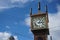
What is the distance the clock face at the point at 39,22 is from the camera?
125 feet

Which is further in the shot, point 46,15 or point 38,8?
point 38,8

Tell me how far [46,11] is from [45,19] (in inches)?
84.7

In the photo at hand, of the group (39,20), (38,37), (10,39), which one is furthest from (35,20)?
(10,39)

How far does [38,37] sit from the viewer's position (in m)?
39.2

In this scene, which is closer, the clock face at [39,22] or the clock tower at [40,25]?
the clock tower at [40,25]

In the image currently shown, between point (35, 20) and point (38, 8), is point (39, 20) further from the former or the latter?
point (38, 8)

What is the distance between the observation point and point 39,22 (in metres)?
38.4

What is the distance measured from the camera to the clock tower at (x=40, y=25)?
124ft

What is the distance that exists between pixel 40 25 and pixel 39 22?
0.71 meters

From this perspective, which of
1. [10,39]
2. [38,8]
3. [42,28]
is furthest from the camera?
[10,39]

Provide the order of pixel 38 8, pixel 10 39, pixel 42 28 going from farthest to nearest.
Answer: pixel 10 39
pixel 38 8
pixel 42 28

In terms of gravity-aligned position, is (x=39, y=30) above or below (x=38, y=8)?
below

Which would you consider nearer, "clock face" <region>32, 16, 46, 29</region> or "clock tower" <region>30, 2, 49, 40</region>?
"clock tower" <region>30, 2, 49, 40</region>

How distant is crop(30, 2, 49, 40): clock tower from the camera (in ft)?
124
